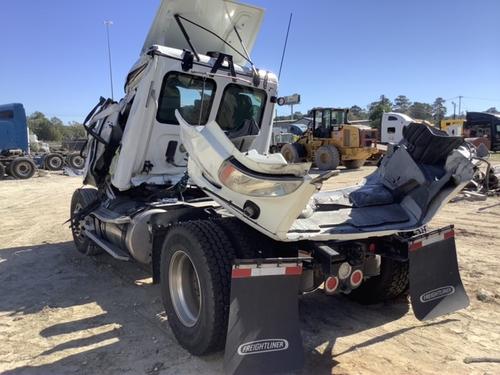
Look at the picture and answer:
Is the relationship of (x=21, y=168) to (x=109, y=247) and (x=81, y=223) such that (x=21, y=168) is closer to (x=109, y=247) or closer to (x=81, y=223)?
(x=81, y=223)

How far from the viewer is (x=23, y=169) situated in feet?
74.1

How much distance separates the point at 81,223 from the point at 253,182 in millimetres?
4657

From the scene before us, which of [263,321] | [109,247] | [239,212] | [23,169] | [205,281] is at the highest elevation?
[239,212]

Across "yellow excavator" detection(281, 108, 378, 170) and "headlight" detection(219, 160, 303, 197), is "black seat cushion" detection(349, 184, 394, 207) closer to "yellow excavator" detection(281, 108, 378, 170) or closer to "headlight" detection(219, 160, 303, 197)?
"headlight" detection(219, 160, 303, 197)

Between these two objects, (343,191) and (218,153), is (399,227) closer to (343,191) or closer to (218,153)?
(343,191)

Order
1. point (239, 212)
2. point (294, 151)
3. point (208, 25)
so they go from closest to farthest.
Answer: point (239, 212)
point (208, 25)
point (294, 151)

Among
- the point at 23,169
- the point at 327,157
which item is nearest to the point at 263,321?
the point at 327,157

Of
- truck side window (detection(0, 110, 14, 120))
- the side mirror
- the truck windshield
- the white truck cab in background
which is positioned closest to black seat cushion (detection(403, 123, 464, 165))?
the side mirror

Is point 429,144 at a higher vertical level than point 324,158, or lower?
higher

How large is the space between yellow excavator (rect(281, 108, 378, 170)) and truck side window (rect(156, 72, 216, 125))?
15.7 meters

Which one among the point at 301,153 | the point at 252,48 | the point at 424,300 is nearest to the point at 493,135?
the point at 301,153

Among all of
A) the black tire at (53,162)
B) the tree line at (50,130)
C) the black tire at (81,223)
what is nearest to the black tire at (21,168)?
the black tire at (53,162)

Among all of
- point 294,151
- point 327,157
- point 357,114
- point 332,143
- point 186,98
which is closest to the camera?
point 186,98

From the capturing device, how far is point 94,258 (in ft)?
23.0
